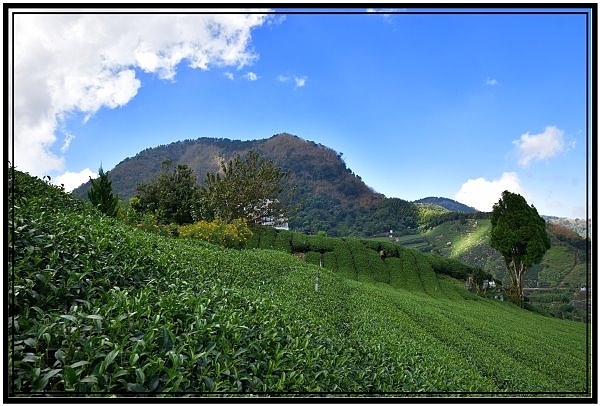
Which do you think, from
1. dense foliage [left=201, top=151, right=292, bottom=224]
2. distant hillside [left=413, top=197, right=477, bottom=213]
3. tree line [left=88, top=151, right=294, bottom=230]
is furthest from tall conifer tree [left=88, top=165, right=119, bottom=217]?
distant hillside [left=413, top=197, right=477, bottom=213]

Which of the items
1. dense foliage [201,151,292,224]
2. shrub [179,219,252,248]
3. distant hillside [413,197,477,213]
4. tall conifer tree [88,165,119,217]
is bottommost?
shrub [179,219,252,248]

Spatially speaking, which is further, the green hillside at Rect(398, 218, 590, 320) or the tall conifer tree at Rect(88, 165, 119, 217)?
the green hillside at Rect(398, 218, 590, 320)

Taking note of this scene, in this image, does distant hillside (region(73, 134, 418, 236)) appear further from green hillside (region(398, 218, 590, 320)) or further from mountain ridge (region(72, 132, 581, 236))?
green hillside (region(398, 218, 590, 320))

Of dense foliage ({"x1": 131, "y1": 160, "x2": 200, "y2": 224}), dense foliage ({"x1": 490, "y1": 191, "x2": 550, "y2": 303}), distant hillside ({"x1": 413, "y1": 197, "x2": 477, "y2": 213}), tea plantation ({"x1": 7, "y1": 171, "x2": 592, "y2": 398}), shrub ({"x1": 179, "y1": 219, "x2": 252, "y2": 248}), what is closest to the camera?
tea plantation ({"x1": 7, "y1": 171, "x2": 592, "y2": 398})

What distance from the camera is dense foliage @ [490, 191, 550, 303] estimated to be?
28.9 feet

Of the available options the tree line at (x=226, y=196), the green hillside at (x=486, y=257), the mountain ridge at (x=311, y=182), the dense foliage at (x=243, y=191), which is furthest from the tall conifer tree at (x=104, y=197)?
the green hillside at (x=486, y=257)

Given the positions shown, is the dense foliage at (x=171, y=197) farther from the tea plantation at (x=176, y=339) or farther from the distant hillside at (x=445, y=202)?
the distant hillside at (x=445, y=202)

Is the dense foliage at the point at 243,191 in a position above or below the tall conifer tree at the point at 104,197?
above

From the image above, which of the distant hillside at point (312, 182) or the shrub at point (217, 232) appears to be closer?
the distant hillside at point (312, 182)

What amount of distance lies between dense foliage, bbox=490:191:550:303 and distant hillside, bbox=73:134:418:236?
2.02 metres

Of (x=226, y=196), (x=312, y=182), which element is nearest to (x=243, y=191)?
(x=226, y=196)

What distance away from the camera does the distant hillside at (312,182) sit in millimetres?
7629

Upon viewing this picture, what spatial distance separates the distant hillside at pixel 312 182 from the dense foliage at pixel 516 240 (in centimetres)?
202

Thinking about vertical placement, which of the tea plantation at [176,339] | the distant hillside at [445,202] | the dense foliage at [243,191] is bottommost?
the tea plantation at [176,339]
